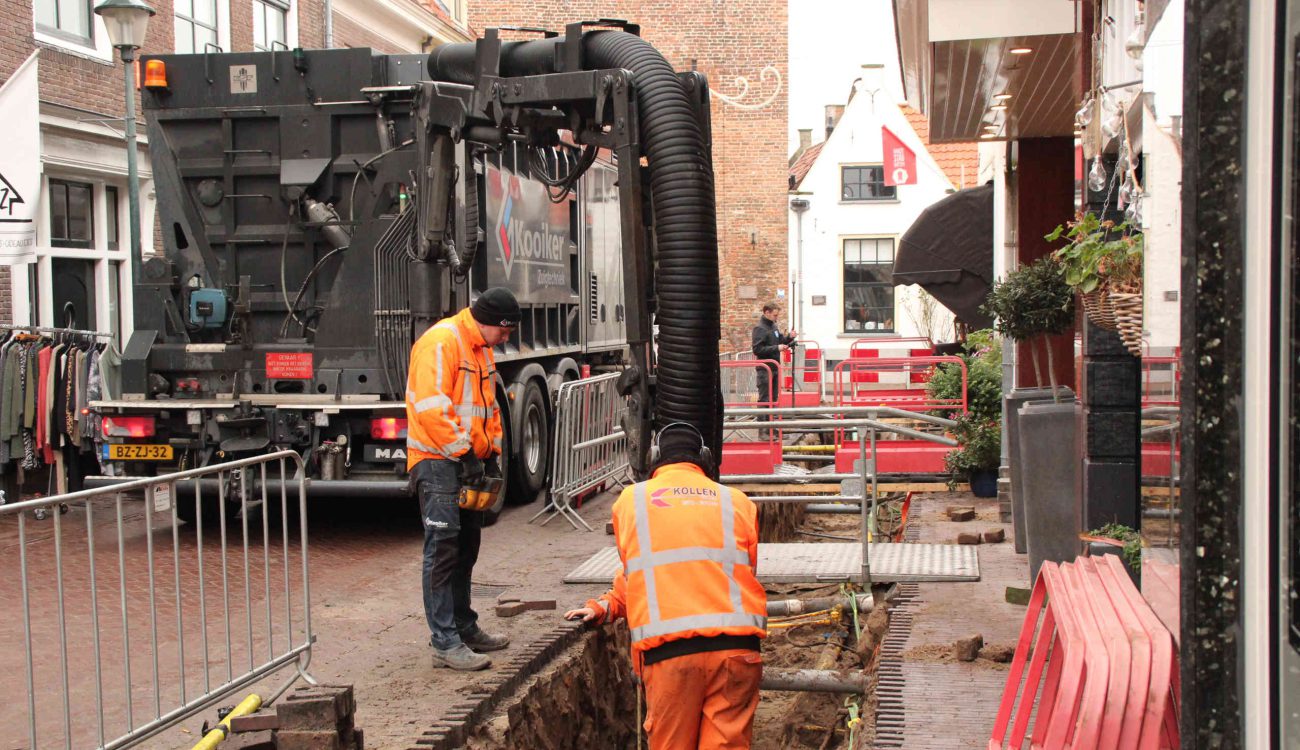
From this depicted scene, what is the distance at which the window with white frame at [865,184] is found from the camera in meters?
34.9

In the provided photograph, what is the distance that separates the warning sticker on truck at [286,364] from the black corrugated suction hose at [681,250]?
5.11 meters

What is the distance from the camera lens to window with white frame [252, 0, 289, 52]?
725 inches

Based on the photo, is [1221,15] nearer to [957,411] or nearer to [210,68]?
[210,68]

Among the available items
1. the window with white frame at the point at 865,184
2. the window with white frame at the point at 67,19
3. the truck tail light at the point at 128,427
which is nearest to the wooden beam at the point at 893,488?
the truck tail light at the point at 128,427

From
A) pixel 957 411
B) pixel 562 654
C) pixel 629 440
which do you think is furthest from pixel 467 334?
pixel 957 411

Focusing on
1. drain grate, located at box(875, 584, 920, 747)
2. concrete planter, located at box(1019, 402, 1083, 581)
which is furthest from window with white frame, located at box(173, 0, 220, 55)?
concrete planter, located at box(1019, 402, 1083, 581)

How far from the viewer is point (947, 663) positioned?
20.6 ft

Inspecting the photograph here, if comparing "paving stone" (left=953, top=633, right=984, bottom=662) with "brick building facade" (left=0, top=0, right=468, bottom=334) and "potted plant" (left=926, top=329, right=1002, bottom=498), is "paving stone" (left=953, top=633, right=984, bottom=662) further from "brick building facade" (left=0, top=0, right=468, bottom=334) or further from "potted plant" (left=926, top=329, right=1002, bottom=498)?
"brick building facade" (left=0, top=0, right=468, bottom=334)

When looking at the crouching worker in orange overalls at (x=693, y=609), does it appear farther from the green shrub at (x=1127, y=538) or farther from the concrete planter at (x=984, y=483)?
the concrete planter at (x=984, y=483)

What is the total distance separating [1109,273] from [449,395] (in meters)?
3.01

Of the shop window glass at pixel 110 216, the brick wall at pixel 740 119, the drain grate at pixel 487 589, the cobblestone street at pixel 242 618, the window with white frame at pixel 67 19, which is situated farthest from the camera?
the brick wall at pixel 740 119

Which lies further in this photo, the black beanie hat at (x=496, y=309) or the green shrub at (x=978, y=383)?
the green shrub at (x=978, y=383)

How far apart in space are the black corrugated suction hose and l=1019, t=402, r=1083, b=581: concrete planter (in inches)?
83.8

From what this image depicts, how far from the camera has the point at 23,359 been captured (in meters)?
11.3
